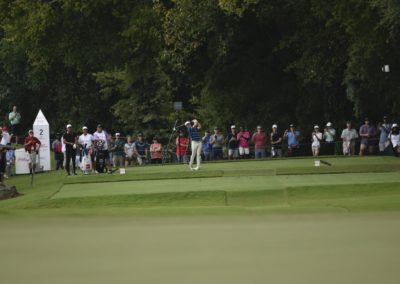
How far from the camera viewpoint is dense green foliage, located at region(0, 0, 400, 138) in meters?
37.3

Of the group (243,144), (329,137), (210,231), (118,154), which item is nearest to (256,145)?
(243,144)

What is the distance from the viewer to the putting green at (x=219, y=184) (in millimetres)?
22469

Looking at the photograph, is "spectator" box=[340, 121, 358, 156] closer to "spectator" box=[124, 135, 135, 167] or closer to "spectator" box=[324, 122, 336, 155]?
"spectator" box=[324, 122, 336, 155]

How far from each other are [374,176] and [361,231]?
11.7 meters

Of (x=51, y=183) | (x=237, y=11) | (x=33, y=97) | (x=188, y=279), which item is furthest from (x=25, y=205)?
(x=33, y=97)

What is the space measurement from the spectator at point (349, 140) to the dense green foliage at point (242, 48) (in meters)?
1.63

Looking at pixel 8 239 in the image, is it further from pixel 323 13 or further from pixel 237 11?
pixel 323 13

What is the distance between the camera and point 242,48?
A: 44375mm

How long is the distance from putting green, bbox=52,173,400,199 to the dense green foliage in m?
10.6

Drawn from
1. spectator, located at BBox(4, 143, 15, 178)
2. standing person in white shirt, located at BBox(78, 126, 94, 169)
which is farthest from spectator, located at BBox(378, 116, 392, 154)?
spectator, located at BBox(4, 143, 15, 178)

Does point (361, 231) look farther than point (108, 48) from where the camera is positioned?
No

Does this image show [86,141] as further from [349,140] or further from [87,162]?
[349,140]

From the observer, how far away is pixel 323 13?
37.4 metres

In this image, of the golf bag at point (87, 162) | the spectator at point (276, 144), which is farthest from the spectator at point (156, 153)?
the golf bag at point (87, 162)
